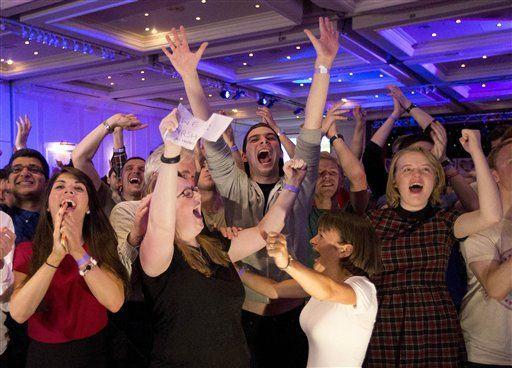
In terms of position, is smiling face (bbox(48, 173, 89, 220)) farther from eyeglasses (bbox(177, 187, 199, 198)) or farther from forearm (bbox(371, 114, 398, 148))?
forearm (bbox(371, 114, 398, 148))

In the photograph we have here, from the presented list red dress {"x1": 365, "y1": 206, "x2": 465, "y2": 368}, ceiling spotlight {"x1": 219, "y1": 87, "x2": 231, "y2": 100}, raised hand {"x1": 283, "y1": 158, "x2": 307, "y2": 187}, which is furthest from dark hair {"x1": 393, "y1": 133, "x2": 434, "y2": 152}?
ceiling spotlight {"x1": 219, "y1": 87, "x2": 231, "y2": 100}

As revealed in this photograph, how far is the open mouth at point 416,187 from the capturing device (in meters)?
2.19

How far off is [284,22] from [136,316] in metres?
5.17

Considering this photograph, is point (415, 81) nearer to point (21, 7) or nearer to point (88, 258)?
point (21, 7)

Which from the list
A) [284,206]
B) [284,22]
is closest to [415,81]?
[284,22]

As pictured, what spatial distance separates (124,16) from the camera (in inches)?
271

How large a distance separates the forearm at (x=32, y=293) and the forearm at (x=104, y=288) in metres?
0.12

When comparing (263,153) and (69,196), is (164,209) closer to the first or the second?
(69,196)

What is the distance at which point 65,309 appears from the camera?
190 centimetres

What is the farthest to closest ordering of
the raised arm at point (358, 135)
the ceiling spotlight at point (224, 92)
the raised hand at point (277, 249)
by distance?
the ceiling spotlight at point (224, 92), the raised arm at point (358, 135), the raised hand at point (277, 249)

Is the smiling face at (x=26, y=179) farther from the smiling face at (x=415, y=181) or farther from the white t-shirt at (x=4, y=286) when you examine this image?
the smiling face at (x=415, y=181)

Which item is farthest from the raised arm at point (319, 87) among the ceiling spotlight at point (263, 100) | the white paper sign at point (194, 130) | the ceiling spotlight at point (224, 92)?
the ceiling spotlight at point (263, 100)

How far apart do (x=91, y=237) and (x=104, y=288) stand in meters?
0.28

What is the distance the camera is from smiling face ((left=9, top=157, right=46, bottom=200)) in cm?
281
